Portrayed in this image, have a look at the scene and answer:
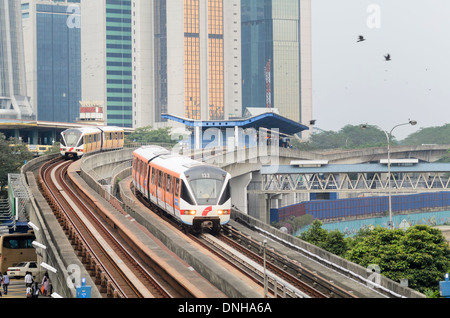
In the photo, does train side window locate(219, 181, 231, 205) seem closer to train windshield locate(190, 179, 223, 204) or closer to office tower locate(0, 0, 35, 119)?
train windshield locate(190, 179, 223, 204)

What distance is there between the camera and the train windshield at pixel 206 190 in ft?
119

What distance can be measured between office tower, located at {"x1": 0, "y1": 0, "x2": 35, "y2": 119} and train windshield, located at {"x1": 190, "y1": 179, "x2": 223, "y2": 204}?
16250 centimetres

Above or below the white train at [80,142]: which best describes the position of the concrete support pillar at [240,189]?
below

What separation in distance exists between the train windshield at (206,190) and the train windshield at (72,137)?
39.1 m

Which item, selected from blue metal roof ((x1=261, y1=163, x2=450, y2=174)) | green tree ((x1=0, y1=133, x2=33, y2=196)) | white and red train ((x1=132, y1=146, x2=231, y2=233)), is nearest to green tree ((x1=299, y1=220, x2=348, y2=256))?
white and red train ((x1=132, y1=146, x2=231, y2=233))

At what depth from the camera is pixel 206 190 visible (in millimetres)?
36438

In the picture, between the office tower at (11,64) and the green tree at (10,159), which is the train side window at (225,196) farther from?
the office tower at (11,64)

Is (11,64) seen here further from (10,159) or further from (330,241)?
(330,241)

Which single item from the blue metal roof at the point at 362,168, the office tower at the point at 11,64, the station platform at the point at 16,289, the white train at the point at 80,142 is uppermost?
the office tower at the point at 11,64

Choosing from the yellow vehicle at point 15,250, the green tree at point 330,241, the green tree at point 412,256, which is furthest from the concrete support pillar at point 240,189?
the green tree at point 412,256

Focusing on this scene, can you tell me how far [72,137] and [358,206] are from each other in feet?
185
